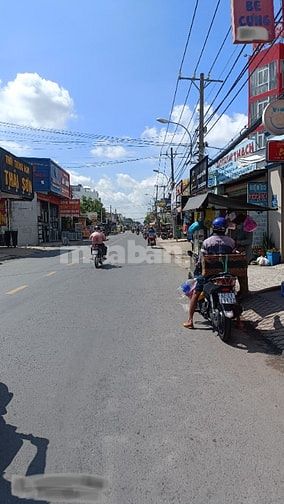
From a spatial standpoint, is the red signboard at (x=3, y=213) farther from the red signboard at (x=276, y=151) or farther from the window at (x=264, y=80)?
the red signboard at (x=276, y=151)

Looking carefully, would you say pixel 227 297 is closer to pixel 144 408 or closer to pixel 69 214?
pixel 144 408

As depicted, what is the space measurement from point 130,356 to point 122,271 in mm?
12083

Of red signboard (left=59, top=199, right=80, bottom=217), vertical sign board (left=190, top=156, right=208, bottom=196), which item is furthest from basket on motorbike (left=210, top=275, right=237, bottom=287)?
red signboard (left=59, top=199, right=80, bottom=217)

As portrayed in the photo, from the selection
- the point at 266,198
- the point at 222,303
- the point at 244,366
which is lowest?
the point at 244,366

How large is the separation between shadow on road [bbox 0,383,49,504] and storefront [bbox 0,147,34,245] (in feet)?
96.5

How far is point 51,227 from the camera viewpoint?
58125 mm

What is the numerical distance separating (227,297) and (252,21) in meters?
5.62

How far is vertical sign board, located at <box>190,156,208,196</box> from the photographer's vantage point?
17906 mm

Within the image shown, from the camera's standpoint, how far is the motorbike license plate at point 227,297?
23.6 feet

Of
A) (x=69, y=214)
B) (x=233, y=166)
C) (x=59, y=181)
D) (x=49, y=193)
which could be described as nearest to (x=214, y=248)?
(x=233, y=166)

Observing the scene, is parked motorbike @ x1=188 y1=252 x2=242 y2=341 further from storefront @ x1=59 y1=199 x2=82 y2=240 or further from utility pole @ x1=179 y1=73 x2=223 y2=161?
storefront @ x1=59 y1=199 x2=82 y2=240

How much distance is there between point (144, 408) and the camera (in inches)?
177

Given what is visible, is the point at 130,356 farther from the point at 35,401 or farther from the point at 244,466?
the point at 244,466

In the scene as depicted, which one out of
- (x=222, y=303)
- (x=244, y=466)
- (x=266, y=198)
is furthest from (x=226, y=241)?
(x=266, y=198)
